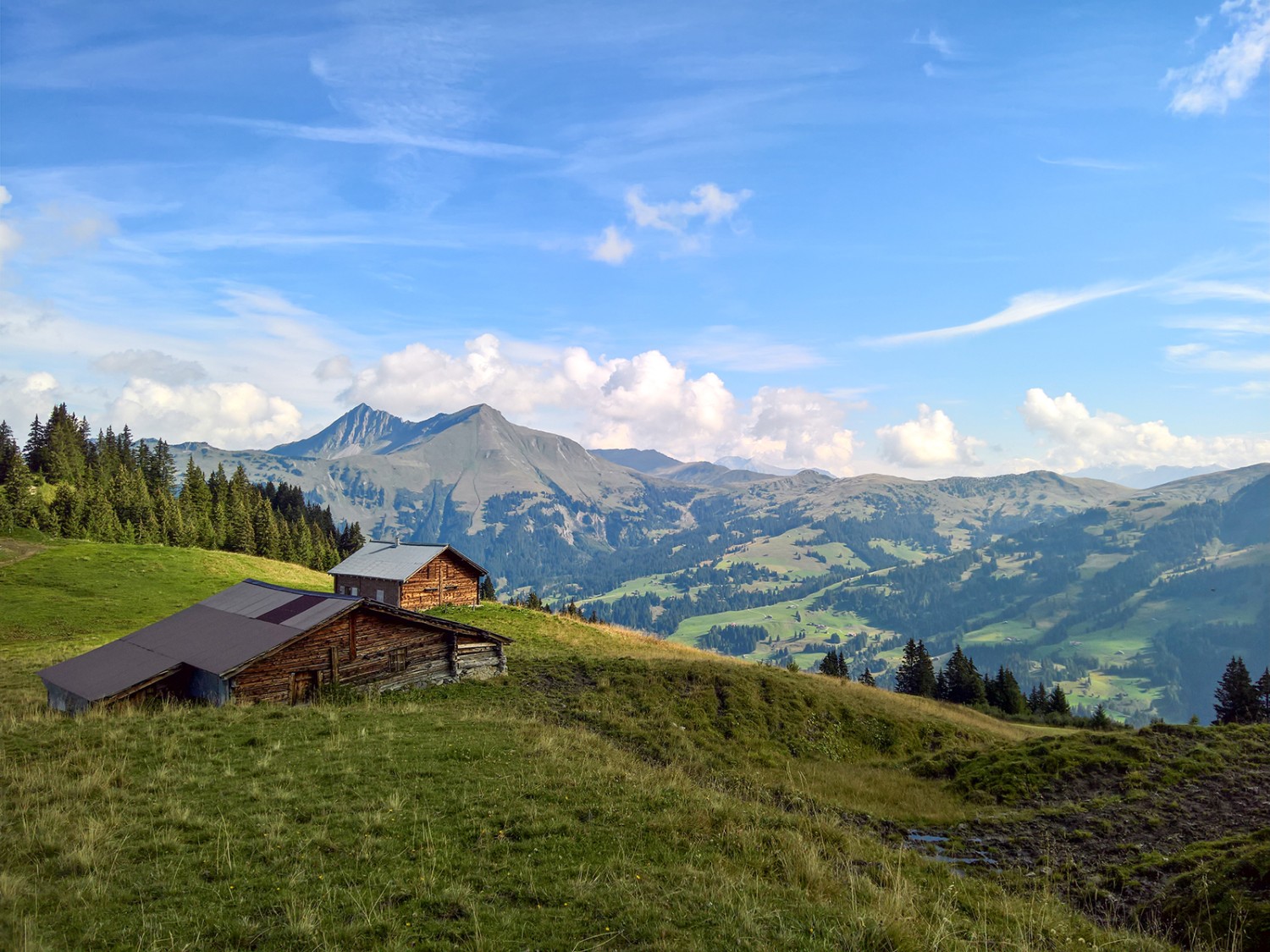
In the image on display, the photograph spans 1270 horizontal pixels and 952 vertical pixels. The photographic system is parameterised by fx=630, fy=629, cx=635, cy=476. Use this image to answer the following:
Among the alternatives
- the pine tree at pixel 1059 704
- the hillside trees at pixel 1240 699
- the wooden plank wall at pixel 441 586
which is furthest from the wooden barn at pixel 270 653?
the hillside trees at pixel 1240 699

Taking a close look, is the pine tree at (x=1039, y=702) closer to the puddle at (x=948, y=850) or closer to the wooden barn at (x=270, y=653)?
the puddle at (x=948, y=850)

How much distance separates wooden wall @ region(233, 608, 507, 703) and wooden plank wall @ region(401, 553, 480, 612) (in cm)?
2518

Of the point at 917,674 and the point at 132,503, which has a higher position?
the point at 132,503

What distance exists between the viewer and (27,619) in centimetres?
4784

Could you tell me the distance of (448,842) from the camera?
11.5 m

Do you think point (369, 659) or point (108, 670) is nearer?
point (108, 670)

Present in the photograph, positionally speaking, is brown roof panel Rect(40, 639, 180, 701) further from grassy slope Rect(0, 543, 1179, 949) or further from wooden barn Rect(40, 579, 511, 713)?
grassy slope Rect(0, 543, 1179, 949)

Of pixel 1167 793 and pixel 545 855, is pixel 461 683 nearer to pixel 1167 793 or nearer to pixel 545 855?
pixel 545 855

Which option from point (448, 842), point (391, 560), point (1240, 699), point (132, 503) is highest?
point (132, 503)

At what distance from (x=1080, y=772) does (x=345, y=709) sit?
27.7 meters

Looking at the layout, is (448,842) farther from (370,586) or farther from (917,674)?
(917,674)

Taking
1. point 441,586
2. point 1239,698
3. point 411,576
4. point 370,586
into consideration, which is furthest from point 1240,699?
point 370,586

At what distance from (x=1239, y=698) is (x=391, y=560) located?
9516 centimetres

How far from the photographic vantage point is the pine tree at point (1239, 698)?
68.7 meters
